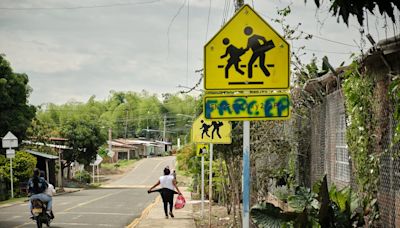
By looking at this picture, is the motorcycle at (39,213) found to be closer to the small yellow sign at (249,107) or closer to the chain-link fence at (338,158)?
the chain-link fence at (338,158)

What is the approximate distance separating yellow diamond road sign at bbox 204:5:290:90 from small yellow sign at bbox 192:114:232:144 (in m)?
4.17

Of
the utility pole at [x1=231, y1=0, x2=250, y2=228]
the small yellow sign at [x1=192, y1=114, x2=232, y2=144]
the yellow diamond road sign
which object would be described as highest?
the yellow diamond road sign

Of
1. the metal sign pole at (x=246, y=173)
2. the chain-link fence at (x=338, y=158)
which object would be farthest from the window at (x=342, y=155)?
the metal sign pole at (x=246, y=173)

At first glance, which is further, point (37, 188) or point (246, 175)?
point (37, 188)

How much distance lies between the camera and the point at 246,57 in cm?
453

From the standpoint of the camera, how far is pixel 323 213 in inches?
211

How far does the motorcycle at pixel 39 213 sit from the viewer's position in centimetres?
1359

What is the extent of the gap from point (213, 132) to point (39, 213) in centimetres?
603

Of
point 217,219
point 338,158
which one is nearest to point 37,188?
point 217,219

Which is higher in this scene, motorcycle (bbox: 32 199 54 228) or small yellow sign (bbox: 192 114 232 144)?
small yellow sign (bbox: 192 114 232 144)

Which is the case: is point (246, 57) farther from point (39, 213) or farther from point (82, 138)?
point (82, 138)

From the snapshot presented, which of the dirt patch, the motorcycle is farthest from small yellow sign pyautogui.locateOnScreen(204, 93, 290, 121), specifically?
the motorcycle

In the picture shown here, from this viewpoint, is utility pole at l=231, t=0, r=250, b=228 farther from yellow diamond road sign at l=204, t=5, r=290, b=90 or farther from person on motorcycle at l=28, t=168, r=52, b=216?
person on motorcycle at l=28, t=168, r=52, b=216

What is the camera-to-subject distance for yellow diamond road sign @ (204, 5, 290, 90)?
177 inches
